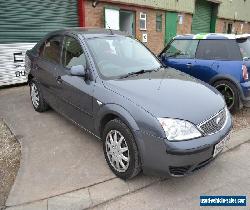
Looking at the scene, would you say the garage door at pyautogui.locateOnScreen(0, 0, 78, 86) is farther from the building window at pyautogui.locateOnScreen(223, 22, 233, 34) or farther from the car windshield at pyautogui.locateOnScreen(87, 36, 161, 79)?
the building window at pyautogui.locateOnScreen(223, 22, 233, 34)

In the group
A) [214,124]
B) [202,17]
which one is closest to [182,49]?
[214,124]

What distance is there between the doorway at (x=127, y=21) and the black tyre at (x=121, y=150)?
35.1ft

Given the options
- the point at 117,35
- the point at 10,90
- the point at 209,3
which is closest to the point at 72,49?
the point at 117,35

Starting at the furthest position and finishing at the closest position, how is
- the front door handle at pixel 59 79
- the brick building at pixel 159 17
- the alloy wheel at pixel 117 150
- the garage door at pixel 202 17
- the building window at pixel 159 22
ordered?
1. the garage door at pixel 202 17
2. the building window at pixel 159 22
3. the brick building at pixel 159 17
4. the front door handle at pixel 59 79
5. the alloy wheel at pixel 117 150

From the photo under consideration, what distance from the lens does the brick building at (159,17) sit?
38.4ft

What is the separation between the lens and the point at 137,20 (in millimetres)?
13656

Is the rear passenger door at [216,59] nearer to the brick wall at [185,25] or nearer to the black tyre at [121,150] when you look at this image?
the black tyre at [121,150]

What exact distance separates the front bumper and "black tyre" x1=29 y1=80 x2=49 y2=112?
10.2 feet

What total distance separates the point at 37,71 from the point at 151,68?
7.71ft

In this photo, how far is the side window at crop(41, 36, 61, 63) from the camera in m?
4.79

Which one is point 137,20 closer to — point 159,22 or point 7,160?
point 159,22

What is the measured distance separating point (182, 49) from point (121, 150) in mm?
3998

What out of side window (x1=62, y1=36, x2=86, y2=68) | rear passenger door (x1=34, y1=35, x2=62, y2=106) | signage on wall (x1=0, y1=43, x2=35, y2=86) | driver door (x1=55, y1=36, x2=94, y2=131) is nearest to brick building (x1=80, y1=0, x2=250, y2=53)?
signage on wall (x1=0, y1=43, x2=35, y2=86)

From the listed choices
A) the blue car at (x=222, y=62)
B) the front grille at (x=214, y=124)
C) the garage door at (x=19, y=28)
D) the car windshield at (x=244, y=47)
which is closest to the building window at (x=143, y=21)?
the garage door at (x=19, y=28)
